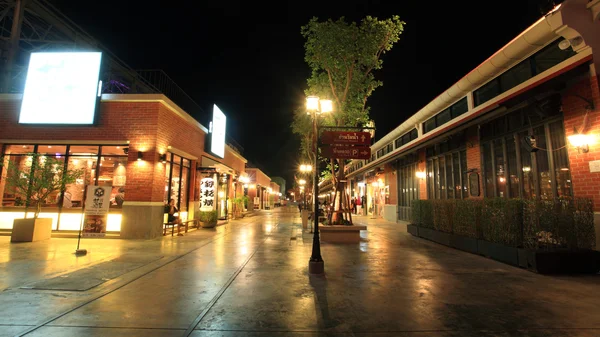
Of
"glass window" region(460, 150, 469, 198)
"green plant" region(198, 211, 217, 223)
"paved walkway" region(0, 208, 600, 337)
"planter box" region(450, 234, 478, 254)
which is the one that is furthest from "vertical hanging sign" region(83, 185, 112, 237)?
"glass window" region(460, 150, 469, 198)

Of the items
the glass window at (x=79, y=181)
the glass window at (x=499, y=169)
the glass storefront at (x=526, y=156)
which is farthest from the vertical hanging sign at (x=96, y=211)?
the glass window at (x=499, y=169)

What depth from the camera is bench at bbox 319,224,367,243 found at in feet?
37.1

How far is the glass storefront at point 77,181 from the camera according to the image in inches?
457

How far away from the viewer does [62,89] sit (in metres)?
11.5

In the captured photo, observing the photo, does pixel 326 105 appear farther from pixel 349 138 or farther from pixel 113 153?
pixel 113 153

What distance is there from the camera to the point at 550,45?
8.09 meters

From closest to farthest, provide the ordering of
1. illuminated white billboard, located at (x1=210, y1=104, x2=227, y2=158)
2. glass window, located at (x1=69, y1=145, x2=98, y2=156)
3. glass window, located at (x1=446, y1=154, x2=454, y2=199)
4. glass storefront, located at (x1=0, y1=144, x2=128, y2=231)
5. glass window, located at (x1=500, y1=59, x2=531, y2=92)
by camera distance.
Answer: glass window, located at (x1=500, y1=59, x2=531, y2=92) → glass storefront, located at (x1=0, y1=144, x2=128, y2=231) → glass window, located at (x1=69, y1=145, x2=98, y2=156) → glass window, located at (x1=446, y1=154, x2=454, y2=199) → illuminated white billboard, located at (x1=210, y1=104, x2=227, y2=158)

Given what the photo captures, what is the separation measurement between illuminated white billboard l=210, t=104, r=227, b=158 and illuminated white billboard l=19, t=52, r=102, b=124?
6.31 metres

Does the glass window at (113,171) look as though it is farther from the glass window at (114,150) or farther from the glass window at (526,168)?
the glass window at (526,168)

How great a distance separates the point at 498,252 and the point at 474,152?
5.33 meters

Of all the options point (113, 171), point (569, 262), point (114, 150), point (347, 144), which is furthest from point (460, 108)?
point (113, 171)

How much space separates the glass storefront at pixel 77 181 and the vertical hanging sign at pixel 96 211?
2811 millimetres

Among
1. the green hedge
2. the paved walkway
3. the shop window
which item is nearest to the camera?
the paved walkway

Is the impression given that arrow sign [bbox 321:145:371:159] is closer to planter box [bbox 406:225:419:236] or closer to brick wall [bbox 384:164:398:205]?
planter box [bbox 406:225:419:236]
